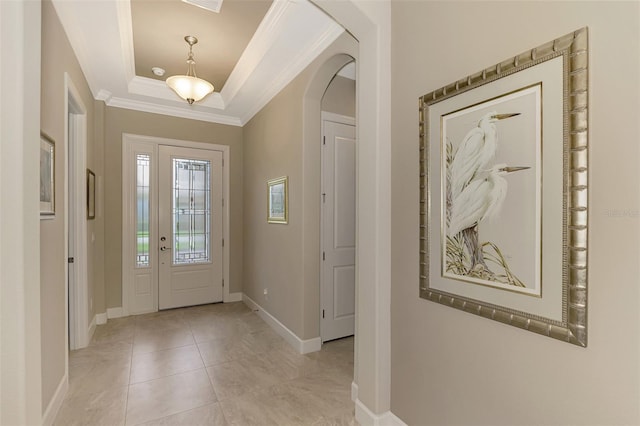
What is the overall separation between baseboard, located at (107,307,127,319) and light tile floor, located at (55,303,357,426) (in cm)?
31

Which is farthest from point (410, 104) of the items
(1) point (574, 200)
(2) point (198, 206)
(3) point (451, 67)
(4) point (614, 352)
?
(2) point (198, 206)

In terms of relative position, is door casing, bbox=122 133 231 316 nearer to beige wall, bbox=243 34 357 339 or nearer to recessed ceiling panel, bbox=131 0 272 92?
recessed ceiling panel, bbox=131 0 272 92

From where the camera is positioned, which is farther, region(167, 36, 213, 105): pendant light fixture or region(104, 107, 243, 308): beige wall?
region(104, 107, 243, 308): beige wall

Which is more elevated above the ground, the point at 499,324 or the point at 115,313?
the point at 499,324

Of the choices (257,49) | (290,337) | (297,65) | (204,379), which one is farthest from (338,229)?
(257,49)

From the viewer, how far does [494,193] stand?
4.63 feet

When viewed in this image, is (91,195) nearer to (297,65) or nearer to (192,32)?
(192,32)

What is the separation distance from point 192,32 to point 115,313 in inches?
142

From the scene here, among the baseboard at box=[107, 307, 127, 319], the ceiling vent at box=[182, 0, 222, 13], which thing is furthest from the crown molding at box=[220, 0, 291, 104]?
the baseboard at box=[107, 307, 127, 319]

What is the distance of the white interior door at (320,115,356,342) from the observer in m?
3.25

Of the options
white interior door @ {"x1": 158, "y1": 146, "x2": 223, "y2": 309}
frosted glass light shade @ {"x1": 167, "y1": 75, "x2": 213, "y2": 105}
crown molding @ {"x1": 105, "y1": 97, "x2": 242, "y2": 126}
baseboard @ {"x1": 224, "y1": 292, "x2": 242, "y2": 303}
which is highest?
crown molding @ {"x1": 105, "y1": 97, "x2": 242, "y2": 126}

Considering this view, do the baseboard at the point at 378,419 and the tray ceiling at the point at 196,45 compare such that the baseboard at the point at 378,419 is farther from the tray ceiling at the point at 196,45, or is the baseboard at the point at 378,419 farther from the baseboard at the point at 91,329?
the baseboard at the point at 91,329

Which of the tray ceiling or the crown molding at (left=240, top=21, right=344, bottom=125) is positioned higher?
the tray ceiling

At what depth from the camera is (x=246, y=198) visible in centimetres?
480
